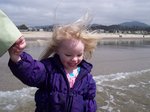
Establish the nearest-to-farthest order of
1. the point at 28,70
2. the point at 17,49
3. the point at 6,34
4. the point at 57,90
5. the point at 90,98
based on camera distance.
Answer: the point at 6,34
the point at 17,49
the point at 28,70
the point at 57,90
the point at 90,98

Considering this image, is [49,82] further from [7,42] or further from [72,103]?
[7,42]

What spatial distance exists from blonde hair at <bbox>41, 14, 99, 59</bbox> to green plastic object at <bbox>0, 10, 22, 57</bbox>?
0.74 m

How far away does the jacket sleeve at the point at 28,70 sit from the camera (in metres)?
2.73

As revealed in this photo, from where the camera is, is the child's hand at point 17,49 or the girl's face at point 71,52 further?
the girl's face at point 71,52

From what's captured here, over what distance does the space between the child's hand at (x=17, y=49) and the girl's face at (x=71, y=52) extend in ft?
1.90

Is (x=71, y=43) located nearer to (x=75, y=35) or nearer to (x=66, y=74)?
(x=75, y=35)

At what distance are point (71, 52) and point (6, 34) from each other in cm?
85

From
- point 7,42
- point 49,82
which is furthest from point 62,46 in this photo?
point 7,42

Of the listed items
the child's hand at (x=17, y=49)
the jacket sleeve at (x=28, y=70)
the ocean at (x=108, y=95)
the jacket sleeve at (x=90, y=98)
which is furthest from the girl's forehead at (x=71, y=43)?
the ocean at (x=108, y=95)

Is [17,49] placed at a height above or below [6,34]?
below

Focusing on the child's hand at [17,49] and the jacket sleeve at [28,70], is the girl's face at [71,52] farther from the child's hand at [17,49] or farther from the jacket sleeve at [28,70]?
the child's hand at [17,49]

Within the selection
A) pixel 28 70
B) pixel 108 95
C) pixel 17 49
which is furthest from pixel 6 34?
pixel 108 95

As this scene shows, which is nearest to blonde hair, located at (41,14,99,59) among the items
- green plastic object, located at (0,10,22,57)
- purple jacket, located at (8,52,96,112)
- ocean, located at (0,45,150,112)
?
purple jacket, located at (8,52,96,112)

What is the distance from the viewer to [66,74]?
3174mm
